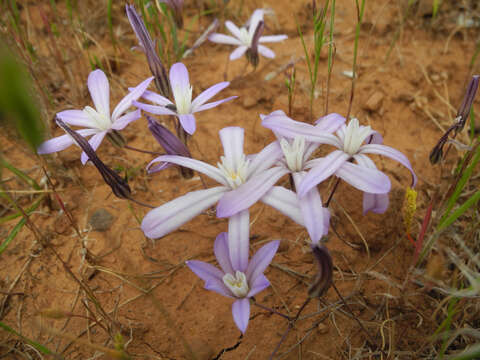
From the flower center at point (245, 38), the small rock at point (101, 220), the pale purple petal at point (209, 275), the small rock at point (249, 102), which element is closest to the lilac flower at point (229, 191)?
the pale purple petal at point (209, 275)

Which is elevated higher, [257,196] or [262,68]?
[257,196]

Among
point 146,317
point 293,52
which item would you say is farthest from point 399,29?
point 146,317

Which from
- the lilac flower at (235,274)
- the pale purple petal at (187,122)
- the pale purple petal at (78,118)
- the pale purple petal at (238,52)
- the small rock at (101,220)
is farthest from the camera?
the pale purple petal at (238,52)

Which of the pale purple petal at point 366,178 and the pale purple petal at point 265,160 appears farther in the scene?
the pale purple petal at point 265,160

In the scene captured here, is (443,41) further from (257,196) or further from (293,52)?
(257,196)

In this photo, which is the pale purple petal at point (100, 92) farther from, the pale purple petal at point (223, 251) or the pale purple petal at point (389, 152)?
the pale purple petal at point (389, 152)

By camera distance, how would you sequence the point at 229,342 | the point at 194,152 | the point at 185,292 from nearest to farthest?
the point at 229,342
the point at 185,292
the point at 194,152

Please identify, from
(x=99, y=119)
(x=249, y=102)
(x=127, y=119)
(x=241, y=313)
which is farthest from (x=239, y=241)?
(x=249, y=102)

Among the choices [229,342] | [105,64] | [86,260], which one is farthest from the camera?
[105,64]
